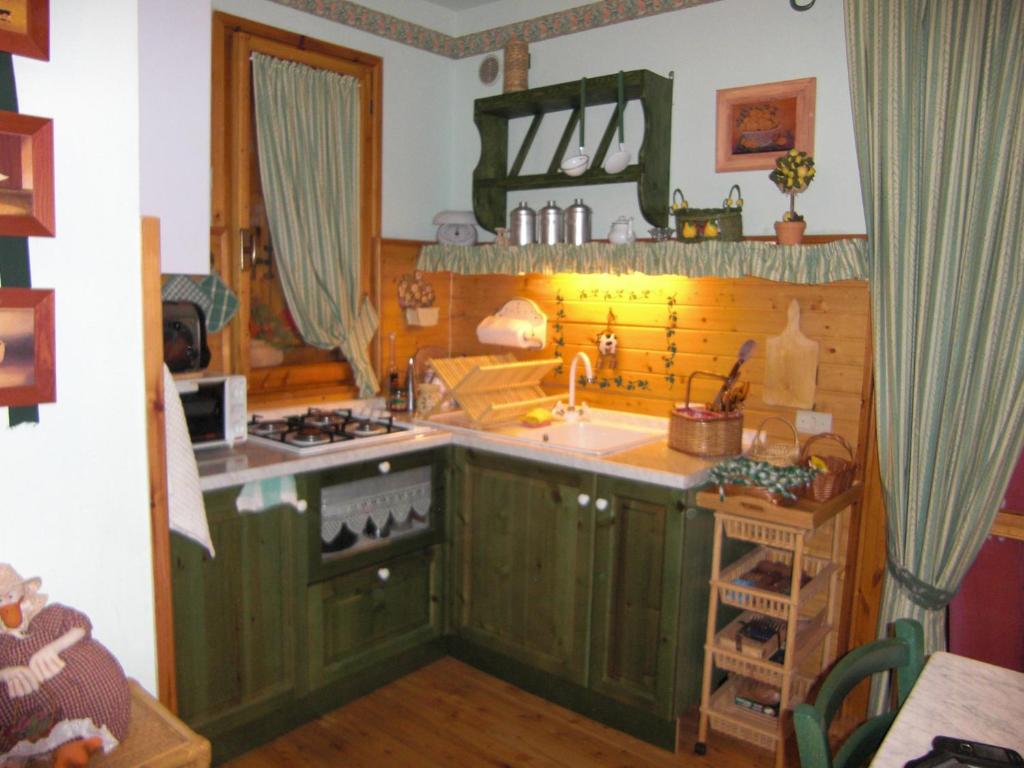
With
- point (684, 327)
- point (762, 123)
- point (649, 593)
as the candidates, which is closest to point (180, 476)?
point (649, 593)

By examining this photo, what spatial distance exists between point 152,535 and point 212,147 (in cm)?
175

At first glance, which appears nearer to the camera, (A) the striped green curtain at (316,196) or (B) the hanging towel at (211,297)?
(B) the hanging towel at (211,297)

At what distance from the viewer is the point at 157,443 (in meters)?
1.75

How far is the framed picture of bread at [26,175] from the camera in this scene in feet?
4.81

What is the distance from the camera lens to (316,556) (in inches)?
108

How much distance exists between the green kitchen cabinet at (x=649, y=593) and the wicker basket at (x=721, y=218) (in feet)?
3.11

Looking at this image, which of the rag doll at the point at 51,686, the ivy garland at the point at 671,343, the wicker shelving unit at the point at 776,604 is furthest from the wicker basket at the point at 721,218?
the rag doll at the point at 51,686

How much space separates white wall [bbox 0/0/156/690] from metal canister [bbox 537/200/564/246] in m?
1.93

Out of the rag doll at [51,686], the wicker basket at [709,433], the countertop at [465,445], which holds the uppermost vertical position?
the wicker basket at [709,433]

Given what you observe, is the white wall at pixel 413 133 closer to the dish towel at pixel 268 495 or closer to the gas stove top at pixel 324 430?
the gas stove top at pixel 324 430

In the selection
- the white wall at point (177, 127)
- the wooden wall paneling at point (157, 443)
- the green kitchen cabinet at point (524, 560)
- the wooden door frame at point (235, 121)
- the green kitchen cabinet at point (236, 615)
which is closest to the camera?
the wooden wall paneling at point (157, 443)

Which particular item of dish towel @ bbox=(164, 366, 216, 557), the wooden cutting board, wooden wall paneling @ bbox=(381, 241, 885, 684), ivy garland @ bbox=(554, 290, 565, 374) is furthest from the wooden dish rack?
dish towel @ bbox=(164, 366, 216, 557)

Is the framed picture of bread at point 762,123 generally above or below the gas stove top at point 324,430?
above

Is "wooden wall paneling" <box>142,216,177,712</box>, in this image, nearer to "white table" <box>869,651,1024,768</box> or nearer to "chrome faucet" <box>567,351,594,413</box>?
"white table" <box>869,651,1024,768</box>
